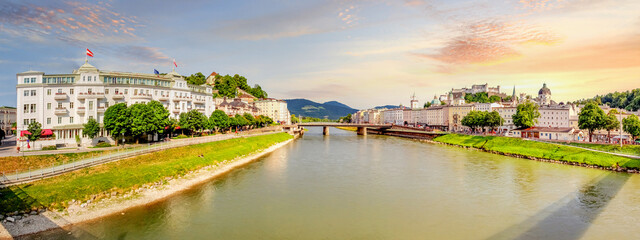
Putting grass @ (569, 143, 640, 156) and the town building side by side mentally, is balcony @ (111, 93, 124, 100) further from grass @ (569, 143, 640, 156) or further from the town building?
grass @ (569, 143, 640, 156)

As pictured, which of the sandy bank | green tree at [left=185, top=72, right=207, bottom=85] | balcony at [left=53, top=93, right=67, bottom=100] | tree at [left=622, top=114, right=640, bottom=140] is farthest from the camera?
green tree at [left=185, top=72, right=207, bottom=85]

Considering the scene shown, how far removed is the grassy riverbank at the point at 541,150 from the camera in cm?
4903

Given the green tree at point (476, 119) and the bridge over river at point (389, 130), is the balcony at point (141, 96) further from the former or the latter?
the green tree at point (476, 119)

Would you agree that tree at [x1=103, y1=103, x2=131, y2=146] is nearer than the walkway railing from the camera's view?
No

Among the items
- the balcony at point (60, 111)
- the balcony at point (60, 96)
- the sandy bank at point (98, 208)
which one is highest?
the balcony at point (60, 96)

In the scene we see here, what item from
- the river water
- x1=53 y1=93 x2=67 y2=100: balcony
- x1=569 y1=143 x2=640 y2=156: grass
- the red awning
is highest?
x1=53 y1=93 x2=67 y2=100: balcony

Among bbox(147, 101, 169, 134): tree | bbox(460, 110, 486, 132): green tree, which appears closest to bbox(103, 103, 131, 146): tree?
bbox(147, 101, 169, 134): tree

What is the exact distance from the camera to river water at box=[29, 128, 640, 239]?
76.3ft

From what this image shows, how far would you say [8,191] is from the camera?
24.7m

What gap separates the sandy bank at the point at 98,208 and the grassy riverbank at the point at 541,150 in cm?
6009

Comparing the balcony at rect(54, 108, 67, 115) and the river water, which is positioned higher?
the balcony at rect(54, 108, 67, 115)

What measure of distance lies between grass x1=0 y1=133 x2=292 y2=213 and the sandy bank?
82 centimetres

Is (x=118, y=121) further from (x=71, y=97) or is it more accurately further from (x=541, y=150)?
(x=541, y=150)

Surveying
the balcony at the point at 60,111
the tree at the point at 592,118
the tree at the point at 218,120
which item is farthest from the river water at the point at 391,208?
the tree at the point at 218,120
